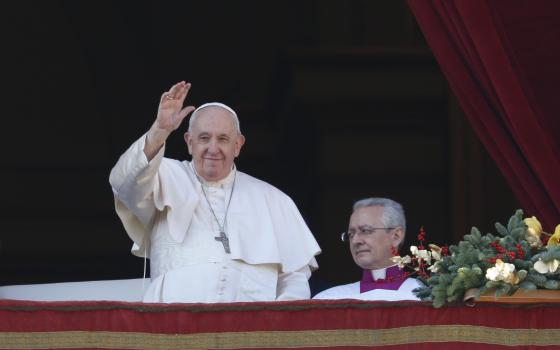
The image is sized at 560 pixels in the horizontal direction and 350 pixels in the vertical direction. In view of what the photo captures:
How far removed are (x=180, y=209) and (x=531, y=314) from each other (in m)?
1.38

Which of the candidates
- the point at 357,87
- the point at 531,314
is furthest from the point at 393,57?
the point at 531,314

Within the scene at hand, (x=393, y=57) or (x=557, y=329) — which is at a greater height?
(x=393, y=57)

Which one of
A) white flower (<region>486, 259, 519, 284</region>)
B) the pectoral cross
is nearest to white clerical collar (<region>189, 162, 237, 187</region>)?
the pectoral cross

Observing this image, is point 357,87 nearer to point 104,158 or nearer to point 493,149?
point 104,158

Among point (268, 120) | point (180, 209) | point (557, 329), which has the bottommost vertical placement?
point (557, 329)

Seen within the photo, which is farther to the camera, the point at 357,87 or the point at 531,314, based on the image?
the point at 357,87

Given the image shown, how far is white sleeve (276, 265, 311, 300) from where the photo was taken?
17.5 ft

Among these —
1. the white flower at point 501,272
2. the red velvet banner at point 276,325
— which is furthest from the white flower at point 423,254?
the white flower at point 501,272

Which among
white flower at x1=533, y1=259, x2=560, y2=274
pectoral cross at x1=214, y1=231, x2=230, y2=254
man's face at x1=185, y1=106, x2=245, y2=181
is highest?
man's face at x1=185, y1=106, x2=245, y2=181

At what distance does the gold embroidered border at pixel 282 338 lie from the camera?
4.32 m

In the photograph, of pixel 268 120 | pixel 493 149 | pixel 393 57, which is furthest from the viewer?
pixel 268 120

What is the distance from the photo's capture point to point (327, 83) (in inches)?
346

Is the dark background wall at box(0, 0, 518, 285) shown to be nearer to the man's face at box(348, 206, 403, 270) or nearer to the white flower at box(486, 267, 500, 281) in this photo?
the man's face at box(348, 206, 403, 270)

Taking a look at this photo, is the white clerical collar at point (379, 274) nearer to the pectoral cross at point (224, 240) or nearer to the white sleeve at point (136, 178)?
the pectoral cross at point (224, 240)
